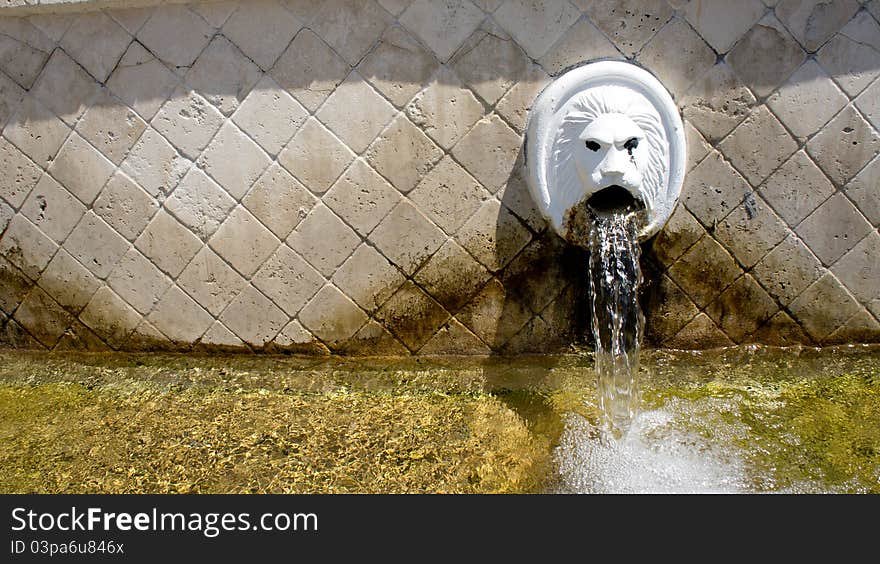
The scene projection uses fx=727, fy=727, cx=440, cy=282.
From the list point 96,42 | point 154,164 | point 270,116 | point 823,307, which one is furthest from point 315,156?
point 823,307

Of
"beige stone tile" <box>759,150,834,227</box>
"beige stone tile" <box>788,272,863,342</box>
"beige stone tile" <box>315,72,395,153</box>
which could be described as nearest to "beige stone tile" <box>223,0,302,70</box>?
"beige stone tile" <box>315,72,395,153</box>

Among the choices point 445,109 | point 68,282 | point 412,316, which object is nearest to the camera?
point 445,109

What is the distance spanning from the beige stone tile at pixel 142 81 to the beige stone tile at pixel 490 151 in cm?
113

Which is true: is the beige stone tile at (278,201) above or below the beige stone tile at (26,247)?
below

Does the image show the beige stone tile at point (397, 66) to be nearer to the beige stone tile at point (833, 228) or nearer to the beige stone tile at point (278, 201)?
the beige stone tile at point (278, 201)

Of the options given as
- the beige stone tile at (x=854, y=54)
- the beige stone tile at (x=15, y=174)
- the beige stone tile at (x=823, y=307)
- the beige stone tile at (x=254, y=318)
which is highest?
the beige stone tile at (x=15, y=174)

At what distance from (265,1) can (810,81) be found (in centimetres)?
198

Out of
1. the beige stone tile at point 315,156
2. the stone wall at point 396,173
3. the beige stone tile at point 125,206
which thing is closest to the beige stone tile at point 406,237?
the stone wall at point 396,173

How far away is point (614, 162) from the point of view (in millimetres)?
2461

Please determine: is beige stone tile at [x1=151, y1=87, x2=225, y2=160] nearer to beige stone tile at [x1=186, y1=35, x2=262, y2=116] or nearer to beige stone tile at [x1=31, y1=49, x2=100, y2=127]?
beige stone tile at [x1=186, y1=35, x2=262, y2=116]

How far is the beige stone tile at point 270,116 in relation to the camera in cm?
272

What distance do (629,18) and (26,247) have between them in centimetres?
260

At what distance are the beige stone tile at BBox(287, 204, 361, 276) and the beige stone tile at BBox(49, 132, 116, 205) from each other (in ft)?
2.61

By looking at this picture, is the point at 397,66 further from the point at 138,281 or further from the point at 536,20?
the point at 138,281
